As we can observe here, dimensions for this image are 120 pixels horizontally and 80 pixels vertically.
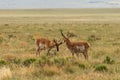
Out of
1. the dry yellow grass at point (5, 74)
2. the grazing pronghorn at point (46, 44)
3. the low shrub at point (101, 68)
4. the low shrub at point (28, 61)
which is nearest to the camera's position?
the dry yellow grass at point (5, 74)

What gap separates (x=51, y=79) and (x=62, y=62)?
118 inches

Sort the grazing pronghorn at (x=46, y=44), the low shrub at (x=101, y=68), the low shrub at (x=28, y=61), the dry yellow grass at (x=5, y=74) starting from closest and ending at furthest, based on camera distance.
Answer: the dry yellow grass at (x=5, y=74) < the low shrub at (x=101, y=68) < the low shrub at (x=28, y=61) < the grazing pronghorn at (x=46, y=44)

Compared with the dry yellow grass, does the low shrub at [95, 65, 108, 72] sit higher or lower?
lower

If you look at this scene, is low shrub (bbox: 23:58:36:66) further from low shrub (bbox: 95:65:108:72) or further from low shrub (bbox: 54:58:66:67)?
low shrub (bbox: 95:65:108:72)

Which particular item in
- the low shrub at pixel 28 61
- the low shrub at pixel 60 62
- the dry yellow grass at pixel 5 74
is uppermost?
the dry yellow grass at pixel 5 74

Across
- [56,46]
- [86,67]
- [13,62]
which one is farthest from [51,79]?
[56,46]

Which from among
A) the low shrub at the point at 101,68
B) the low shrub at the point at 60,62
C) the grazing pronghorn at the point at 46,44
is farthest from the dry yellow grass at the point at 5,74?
the grazing pronghorn at the point at 46,44

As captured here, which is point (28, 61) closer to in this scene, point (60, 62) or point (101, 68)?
point (60, 62)

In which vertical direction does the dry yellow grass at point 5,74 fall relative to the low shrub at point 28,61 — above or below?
above

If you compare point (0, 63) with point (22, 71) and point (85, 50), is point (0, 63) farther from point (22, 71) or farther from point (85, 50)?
point (85, 50)

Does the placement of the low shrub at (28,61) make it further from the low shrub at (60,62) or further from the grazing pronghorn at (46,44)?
the grazing pronghorn at (46,44)

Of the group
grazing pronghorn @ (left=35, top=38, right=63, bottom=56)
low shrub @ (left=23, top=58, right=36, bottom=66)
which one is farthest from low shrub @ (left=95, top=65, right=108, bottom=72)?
grazing pronghorn @ (left=35, top=38, right=63, bottom=56)

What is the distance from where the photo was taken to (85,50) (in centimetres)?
1714

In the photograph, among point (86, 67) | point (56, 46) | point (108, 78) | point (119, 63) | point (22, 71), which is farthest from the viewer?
point (56, 46)
